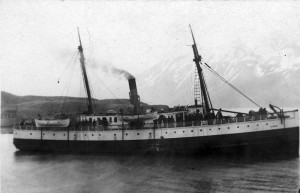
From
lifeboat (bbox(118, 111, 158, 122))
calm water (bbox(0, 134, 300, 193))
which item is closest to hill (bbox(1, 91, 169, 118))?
lifeboat (bbox(118, 111, 158, 122))

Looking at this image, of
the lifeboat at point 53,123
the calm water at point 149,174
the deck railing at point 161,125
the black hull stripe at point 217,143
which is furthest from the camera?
the lifeboat at point 53,123

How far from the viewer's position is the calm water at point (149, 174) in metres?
16.2

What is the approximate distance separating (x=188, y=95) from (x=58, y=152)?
174 m

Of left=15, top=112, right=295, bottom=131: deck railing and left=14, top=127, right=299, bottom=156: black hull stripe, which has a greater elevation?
left=15, top=112, right=295, bottom=131: deck railing

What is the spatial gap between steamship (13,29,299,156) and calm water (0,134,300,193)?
3.84 ft

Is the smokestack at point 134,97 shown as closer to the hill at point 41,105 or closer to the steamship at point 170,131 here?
the steamship at point 170,131

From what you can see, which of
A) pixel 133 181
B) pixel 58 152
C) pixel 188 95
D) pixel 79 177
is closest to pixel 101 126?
pixel 58 152

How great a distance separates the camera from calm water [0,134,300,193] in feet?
53.3

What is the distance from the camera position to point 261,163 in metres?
20.4

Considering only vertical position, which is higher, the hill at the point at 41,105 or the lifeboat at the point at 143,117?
the hill at the point at 41,105

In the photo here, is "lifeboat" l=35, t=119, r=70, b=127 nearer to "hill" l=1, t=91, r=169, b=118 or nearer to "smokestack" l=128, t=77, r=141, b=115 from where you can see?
"smokestack" l=128, t=77, r=141, b=115

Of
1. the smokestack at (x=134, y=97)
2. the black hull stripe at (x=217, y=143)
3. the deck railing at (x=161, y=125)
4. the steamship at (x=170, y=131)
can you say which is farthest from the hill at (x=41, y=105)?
the black hull stripe at (x=217, y=143)

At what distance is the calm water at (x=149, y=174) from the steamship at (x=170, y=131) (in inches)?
46.0

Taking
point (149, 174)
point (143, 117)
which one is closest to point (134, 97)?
point (143, 117)
